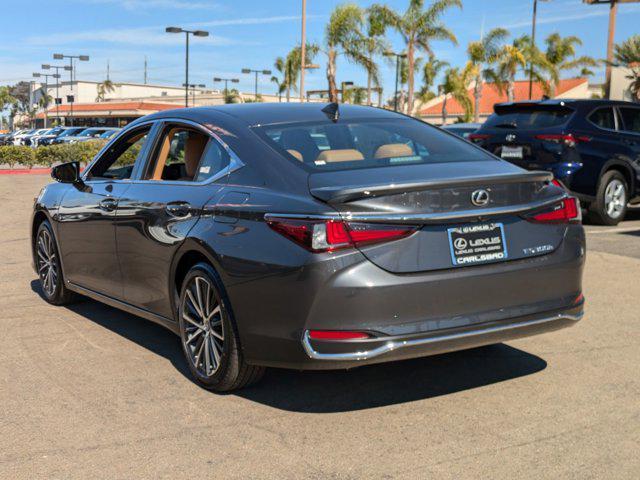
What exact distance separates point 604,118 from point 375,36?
33073 mm

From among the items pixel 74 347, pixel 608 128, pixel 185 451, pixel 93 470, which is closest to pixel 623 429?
pixel 185 451

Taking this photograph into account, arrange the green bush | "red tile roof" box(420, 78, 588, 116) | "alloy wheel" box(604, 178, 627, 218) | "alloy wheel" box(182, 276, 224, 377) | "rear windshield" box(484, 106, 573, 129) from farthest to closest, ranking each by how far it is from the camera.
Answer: "red tile roof" box(420, 78, 588, 116), the green bush, "alloy wheel" box(604, 178, 627, 218), "rear windshield" box(484, 106, 573, 129), "alloy wheel" box(182, 276, 224, 377)

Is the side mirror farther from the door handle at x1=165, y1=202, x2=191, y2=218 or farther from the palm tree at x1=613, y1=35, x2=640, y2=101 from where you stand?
the palm tree at x1=613, y1=35, x2=640, y2=101

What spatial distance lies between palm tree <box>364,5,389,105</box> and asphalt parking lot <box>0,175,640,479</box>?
3865 centimetres

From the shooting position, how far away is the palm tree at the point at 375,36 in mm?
43719

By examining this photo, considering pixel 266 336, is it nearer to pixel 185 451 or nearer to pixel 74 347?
pixel 185 451

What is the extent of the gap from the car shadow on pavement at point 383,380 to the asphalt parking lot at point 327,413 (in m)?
0.01

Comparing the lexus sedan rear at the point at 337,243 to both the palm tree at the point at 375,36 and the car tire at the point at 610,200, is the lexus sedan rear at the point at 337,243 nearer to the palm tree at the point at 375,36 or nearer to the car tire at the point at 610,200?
the car tire at the point at 610,200

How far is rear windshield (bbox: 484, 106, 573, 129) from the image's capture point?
12367 millimetres

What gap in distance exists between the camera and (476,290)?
4.25 meters

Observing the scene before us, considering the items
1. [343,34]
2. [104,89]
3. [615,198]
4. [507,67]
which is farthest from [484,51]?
[104,89]

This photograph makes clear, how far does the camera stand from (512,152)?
12461mm

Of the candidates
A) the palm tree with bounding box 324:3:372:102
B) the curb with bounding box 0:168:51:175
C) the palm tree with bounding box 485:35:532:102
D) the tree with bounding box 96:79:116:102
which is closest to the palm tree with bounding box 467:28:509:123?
the palm tree with bounding box 485:35:532:102

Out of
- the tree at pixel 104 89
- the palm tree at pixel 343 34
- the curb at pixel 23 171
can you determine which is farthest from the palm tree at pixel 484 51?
the tree at pixel 104 89
